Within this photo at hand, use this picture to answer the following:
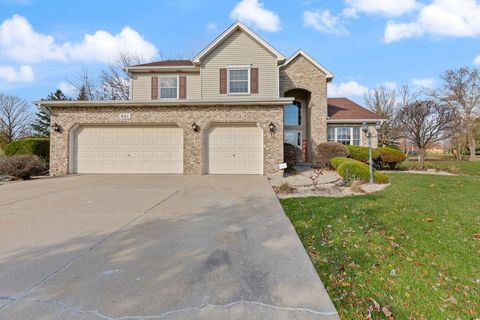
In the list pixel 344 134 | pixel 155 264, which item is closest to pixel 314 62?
pixel 344 134

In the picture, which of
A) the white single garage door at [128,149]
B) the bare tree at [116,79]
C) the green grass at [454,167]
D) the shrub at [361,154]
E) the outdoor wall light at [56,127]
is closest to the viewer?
the outdoor wall light at [56,127]

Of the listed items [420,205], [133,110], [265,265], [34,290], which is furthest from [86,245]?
[133,110]

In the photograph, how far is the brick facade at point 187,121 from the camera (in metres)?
11.6

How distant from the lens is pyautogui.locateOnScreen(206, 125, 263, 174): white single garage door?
11.9 metres

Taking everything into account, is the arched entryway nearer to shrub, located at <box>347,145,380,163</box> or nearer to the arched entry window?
the arched entry window

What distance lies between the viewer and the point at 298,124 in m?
19.3

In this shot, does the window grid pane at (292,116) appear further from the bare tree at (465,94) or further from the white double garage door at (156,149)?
the bare tree at (465,94)

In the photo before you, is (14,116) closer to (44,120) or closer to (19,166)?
(44,120)

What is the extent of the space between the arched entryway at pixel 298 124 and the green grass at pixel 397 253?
1269 centimetres

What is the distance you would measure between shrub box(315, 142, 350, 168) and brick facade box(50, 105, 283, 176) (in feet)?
14.1

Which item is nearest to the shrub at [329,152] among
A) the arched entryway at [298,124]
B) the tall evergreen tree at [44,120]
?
the arched entryway at [298,124]

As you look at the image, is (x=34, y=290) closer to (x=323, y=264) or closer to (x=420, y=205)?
(x=323, y=264)

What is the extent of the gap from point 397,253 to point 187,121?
10.1 meters

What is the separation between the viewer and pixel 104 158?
484 inches
